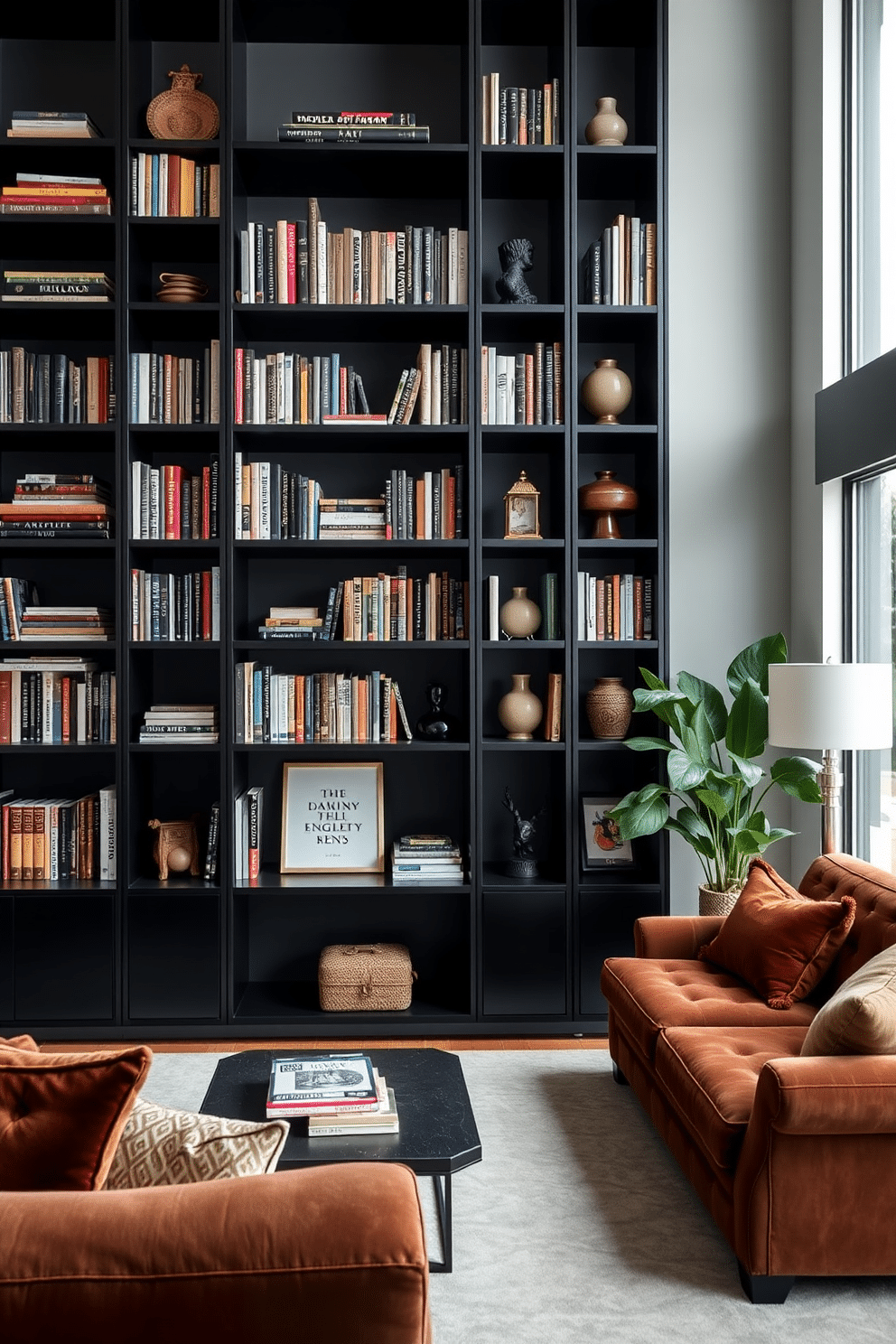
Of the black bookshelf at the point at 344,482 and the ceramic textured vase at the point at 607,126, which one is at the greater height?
the ceramic textured vase at the point at 607,126

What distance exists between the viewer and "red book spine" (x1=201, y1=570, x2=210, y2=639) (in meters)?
3.91

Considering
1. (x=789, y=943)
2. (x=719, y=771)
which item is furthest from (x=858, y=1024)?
(x=719, y=771)

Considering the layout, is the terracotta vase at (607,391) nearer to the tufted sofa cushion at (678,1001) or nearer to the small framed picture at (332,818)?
the small framed picture at (332,818)

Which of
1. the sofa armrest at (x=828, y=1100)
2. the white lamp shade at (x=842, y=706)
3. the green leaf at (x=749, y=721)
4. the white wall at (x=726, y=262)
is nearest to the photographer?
the sofa armrest at (x=828, y=1100)

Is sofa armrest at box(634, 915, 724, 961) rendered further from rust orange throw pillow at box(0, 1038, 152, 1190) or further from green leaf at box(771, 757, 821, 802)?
rust orange throw pillow at box(0, 1038, 152, 1190)

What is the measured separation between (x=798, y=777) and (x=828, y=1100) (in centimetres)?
171

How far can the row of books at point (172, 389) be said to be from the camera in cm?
389

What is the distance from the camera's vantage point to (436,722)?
158 inches

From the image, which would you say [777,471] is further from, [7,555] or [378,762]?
[7,555]

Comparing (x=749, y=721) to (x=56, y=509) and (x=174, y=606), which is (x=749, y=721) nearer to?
(x=174, y=606)

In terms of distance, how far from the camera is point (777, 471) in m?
4.22

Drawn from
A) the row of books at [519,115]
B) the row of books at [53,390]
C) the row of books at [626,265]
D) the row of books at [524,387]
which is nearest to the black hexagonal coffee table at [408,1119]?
the row of books at [524,387]

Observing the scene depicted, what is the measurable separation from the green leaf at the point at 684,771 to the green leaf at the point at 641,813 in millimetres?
144

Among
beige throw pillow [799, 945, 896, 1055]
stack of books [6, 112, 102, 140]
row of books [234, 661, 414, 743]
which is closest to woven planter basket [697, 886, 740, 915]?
row of books [234, 661, 414, 743]
